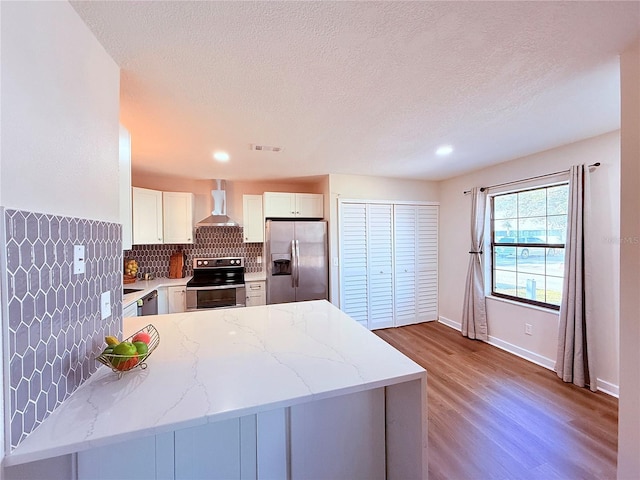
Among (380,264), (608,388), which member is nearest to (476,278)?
(380,264)

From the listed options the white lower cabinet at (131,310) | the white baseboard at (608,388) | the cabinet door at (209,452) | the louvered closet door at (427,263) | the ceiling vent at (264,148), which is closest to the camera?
the cabinet door at (209,452)

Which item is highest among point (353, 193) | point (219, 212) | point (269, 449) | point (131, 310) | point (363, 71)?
point (363, 71)

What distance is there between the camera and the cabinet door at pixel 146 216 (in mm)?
3186

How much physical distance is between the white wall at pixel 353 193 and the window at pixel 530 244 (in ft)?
3.68

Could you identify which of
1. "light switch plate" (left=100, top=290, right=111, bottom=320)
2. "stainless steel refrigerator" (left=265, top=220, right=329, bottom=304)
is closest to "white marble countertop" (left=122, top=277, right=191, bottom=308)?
"stainless steel refrigerator" (left=265, top=220, right=329, bottom=304)

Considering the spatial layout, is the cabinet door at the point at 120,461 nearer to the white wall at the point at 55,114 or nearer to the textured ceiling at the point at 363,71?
the white wall at the point at 55,114

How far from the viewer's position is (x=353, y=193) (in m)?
3.60

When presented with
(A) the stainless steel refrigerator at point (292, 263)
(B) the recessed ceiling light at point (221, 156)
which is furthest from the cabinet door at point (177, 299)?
(B) the recessed ceiling light at point (221, 156)

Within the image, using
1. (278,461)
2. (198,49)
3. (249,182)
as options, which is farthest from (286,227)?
(278,461)

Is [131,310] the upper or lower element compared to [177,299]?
upper

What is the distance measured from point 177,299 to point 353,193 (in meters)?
2.73

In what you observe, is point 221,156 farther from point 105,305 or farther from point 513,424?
point 513,424

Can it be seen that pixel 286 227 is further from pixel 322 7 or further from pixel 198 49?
pixel 322 7

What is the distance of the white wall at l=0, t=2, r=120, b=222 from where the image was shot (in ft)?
2.19
